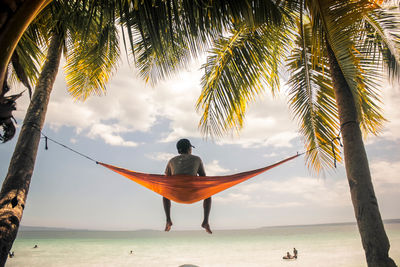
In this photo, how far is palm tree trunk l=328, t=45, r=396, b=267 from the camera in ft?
5.12

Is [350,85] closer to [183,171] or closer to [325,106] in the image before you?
[325,106]

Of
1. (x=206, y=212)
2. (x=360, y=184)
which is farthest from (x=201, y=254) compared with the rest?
(x=360, y=184)

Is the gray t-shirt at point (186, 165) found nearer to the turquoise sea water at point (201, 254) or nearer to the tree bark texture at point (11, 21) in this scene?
the tree bark texture at point (11, 21)

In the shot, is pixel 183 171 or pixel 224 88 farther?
pixel 224 88

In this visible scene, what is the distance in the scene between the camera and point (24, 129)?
2.18 m

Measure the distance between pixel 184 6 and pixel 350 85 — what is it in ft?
4.46

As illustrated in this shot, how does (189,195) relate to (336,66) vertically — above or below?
below

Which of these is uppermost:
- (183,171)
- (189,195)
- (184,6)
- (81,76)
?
(81,76)

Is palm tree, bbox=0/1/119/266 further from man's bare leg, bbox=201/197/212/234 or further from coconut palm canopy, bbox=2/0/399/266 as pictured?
man's bare leg, bbox=201/197/212/234

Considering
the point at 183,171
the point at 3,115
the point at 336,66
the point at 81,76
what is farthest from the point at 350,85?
the point at 81,76

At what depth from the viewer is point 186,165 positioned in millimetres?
2277

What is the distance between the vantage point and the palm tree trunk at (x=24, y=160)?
1693mm

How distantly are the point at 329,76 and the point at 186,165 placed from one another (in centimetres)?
182

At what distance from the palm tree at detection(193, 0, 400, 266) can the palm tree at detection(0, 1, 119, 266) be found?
4.45 ft
